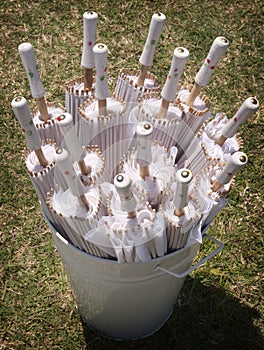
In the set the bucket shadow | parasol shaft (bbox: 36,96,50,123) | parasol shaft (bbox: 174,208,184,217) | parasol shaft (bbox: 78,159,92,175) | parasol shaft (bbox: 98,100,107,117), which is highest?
parasol shaft (bbox: 98,100,107,117)

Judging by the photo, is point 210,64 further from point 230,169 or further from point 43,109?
point 43,109

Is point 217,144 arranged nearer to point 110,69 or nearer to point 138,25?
point 110,69

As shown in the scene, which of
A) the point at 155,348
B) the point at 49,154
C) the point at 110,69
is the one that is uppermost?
the point at 49,154

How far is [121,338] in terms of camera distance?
4.46ft

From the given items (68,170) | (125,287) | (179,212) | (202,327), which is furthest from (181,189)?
(202,327)

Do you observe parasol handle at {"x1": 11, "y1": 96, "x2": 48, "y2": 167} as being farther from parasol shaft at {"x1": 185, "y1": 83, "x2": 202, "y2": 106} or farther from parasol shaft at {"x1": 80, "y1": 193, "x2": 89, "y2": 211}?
parasol shaft at {"x1": 185, "y1": 83, "x2": 202, "y2": 106}

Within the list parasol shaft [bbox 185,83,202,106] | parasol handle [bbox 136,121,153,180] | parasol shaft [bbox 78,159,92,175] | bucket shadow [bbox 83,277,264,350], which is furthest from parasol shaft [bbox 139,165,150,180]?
bucket shadow [bbox 83,277,264,350]

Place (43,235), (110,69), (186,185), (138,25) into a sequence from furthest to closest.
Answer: (138,25) → (110,69) → (43,235) → (186,185)

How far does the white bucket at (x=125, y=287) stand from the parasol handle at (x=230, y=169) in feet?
0.49

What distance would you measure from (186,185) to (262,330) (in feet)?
2.66

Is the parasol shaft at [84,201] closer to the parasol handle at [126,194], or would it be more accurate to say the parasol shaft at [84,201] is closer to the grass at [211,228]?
the parasol handle at [126,194]

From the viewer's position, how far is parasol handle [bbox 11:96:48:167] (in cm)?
79

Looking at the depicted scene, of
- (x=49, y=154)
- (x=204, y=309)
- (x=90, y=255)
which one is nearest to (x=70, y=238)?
(x=90, y=255)

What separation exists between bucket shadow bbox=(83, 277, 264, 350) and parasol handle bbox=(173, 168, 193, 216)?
0.64m
